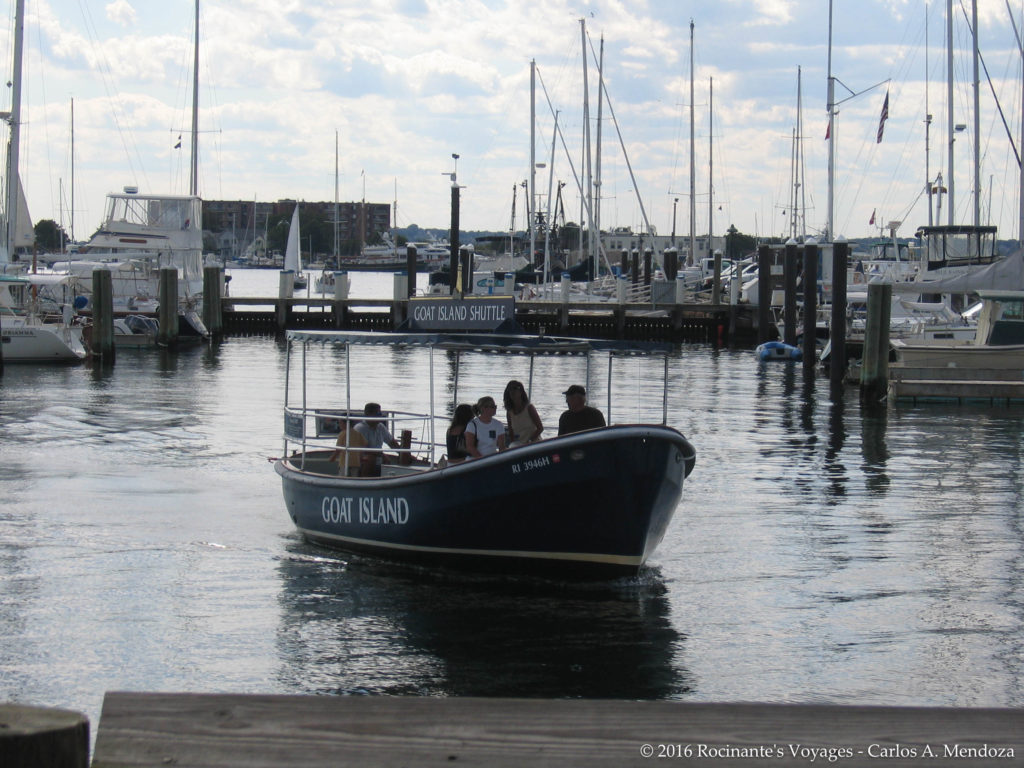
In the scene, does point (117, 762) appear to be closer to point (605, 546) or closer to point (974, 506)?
point (605, 546)

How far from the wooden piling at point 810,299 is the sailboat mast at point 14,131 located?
29.1 m

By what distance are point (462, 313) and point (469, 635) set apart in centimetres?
507

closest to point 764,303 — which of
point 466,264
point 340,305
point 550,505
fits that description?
point 466,264

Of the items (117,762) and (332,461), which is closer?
(117,762)

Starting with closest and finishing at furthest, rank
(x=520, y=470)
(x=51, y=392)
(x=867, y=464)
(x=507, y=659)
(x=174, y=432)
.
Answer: (x=507, y=659)
(x=520, y=470)
(x=867, y=464)
(x=174, y=432)
(x=51, y=392)

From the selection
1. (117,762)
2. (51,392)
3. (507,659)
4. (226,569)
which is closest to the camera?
(117,762)

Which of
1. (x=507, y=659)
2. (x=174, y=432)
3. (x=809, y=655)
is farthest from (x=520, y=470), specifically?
(x=174, y=432)

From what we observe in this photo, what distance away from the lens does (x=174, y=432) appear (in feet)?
81.4

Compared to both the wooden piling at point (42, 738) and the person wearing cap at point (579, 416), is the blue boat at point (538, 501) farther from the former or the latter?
the wooden piling at point (42, 738)

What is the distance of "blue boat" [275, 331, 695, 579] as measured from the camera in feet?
36.6

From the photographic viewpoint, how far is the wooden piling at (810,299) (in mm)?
36000

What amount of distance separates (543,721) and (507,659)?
703cm

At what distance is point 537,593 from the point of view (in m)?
11.9

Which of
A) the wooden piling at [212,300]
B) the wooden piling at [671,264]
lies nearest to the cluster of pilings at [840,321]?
the wooden piling at [671,264]
